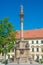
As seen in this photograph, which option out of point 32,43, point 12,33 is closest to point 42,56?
point 32,43

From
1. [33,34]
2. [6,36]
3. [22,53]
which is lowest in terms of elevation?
[22,53]

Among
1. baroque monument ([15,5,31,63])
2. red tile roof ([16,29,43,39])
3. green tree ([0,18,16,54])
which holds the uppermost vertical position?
red tile roof ([16,29,43,39])

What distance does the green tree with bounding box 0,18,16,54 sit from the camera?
42.9 m

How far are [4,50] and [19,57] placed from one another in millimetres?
4580

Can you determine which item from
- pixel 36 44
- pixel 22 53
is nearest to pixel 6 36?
pixel 22 53

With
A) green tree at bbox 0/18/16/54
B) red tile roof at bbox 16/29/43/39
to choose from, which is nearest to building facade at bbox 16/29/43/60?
red tile roof at bbox 16/29/43/39

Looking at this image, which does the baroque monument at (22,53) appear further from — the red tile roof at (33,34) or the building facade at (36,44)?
the red tile roof at (33,34)

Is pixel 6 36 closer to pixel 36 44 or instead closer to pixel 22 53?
pixel 22 53

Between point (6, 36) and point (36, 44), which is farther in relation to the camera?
point (36, 44)

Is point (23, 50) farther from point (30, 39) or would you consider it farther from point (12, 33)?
point (30, 39)

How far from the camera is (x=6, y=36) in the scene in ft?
144

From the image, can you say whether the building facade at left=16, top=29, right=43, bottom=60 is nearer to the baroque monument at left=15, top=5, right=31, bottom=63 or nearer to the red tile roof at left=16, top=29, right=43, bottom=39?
the red tile roof at left=16, top=29, right=43, bottom=39

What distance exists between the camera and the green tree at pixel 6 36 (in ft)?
141

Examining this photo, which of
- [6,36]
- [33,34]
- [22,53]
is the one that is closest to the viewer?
[22,53]
